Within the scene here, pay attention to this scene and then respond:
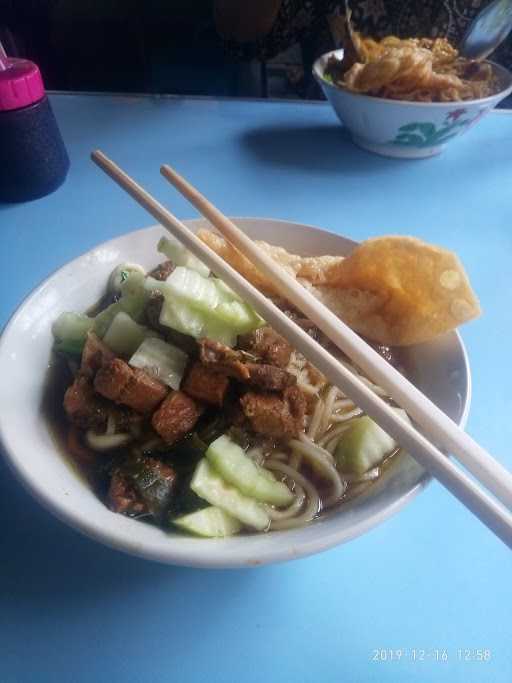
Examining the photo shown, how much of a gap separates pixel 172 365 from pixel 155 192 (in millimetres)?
1199

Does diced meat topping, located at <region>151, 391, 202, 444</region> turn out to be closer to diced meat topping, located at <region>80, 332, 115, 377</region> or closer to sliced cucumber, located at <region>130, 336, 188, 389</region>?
sliced cucumber, located at <region>130, 336, 188, 389</region>

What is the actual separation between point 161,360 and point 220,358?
14 centimetres

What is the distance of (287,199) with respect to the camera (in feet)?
7.02

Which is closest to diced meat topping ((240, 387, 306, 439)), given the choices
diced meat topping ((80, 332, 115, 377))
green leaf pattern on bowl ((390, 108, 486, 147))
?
diced meat topping ((80, 332, 115, 377))

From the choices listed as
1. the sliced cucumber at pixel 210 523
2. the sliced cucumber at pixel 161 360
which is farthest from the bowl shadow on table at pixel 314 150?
the sliced cucumber at pixel 210 523

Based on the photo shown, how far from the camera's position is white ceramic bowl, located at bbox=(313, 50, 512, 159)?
2.02m

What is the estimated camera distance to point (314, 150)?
2459 mm

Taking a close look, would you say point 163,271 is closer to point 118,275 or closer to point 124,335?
point 118,275

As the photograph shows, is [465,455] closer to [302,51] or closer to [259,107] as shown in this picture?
[259,107]

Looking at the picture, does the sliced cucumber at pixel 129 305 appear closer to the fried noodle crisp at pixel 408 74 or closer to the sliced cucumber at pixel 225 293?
the sliced cucumber at pixel 225 293

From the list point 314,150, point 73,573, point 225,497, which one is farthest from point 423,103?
point 73,573

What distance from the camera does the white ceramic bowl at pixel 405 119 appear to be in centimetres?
202

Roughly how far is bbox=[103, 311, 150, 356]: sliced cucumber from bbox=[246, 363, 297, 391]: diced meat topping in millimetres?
265

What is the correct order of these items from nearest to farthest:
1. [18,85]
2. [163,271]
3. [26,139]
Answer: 1. [163,271]
2. [18,85]
3. [26,139]
